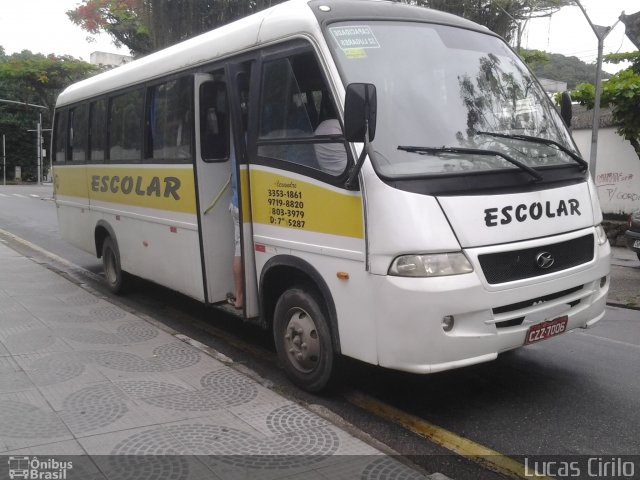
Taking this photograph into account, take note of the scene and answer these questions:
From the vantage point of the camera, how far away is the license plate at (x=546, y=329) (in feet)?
13.4

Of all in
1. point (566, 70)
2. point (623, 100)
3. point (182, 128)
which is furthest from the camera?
point (566, 70)

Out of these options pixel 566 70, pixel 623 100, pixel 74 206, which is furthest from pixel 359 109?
pixel 566 70

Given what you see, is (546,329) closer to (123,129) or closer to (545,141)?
(545,141)

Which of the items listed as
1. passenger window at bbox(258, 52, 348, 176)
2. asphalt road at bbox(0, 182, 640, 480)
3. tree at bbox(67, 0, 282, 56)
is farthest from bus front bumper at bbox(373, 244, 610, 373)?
tree at bbox(67, 0, 282, 56)

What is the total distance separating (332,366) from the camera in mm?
4422

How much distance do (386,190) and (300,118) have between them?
1.12 m

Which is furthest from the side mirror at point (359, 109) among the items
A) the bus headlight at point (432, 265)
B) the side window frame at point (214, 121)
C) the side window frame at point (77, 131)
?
the side window frame at point (77, 131)

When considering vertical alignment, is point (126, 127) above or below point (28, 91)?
below

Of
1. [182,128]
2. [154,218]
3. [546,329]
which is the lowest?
[546,329]

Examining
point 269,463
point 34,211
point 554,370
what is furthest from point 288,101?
point 34,211

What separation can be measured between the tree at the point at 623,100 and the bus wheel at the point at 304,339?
11542 millimetres

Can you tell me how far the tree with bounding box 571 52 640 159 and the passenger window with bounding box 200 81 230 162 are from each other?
35.5ft

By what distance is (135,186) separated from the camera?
23.8ft

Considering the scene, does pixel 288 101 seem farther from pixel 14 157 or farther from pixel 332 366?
pixel 14 157
